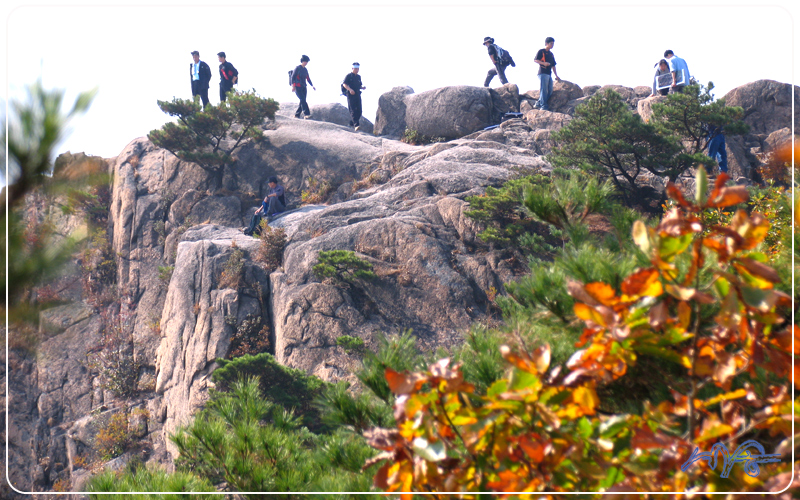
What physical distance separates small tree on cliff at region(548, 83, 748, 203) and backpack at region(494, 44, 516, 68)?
8.72 m

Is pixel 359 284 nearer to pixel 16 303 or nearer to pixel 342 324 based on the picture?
pixel 342 324

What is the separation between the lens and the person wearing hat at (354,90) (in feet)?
61.9

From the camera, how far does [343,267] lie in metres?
10.2

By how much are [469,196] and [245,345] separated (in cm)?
597

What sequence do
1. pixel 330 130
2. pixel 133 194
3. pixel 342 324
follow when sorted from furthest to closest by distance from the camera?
pixel 330 130, pixel 133 194, pixel 342 324

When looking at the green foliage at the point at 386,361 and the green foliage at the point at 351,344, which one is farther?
the green foliage at the point at 351,344

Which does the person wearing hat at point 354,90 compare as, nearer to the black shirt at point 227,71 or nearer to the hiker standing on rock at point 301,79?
the hiker standing on rock at point 301,79

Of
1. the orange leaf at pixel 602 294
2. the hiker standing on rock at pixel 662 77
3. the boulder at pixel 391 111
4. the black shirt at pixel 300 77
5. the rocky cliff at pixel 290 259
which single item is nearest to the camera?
the orange leaf at pixel 602 294

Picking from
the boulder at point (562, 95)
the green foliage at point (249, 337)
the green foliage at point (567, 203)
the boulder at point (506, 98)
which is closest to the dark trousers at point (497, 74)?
the boulder at point (506, 98)

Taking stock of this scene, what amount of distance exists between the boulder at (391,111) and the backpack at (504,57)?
13.6ft

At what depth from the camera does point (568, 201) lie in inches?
125

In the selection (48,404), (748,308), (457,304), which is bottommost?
(48,404)

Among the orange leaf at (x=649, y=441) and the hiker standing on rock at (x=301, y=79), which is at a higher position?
the hiker standing on rock at (x=301, y=79)

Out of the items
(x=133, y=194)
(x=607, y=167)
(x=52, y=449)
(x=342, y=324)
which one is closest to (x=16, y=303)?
(x=342, y=324)
